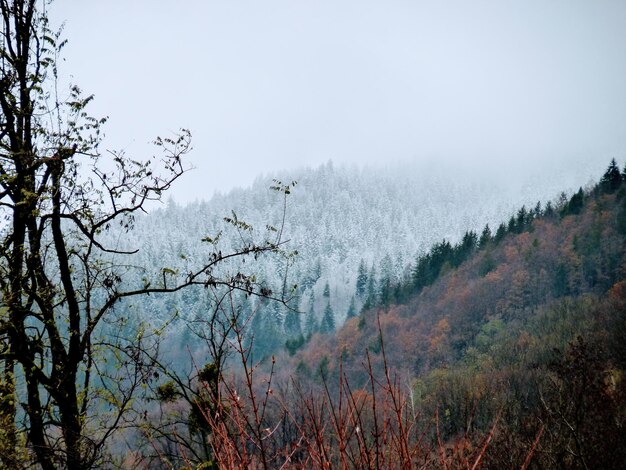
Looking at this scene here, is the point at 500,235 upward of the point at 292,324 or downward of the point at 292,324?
upward

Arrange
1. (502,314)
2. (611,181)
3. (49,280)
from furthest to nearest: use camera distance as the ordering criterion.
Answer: (611,181) → (502,314) → (49,280)

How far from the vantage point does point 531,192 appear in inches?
7761

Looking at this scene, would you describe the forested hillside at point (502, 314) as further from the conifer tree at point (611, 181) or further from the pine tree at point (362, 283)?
the pine tree at point (362, 283)

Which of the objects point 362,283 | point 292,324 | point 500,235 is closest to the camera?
point 500,235

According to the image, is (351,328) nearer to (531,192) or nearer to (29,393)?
(29,393)

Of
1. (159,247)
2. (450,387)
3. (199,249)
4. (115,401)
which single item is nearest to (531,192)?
(199,249)

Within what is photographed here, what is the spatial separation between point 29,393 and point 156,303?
122752mm

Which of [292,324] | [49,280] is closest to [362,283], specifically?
[292,324]

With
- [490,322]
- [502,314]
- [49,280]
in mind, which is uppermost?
[49,280]

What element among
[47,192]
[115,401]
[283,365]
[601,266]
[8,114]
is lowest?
[283,365]

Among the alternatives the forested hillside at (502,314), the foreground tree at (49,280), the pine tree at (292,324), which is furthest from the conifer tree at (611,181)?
the foreground tree at (49,280)

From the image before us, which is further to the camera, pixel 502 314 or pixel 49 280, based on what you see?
pixel 502 314

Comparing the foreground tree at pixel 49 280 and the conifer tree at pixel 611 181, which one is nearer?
the foreground tree at pixel 49 280

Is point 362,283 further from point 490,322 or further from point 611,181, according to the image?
point 611,181
